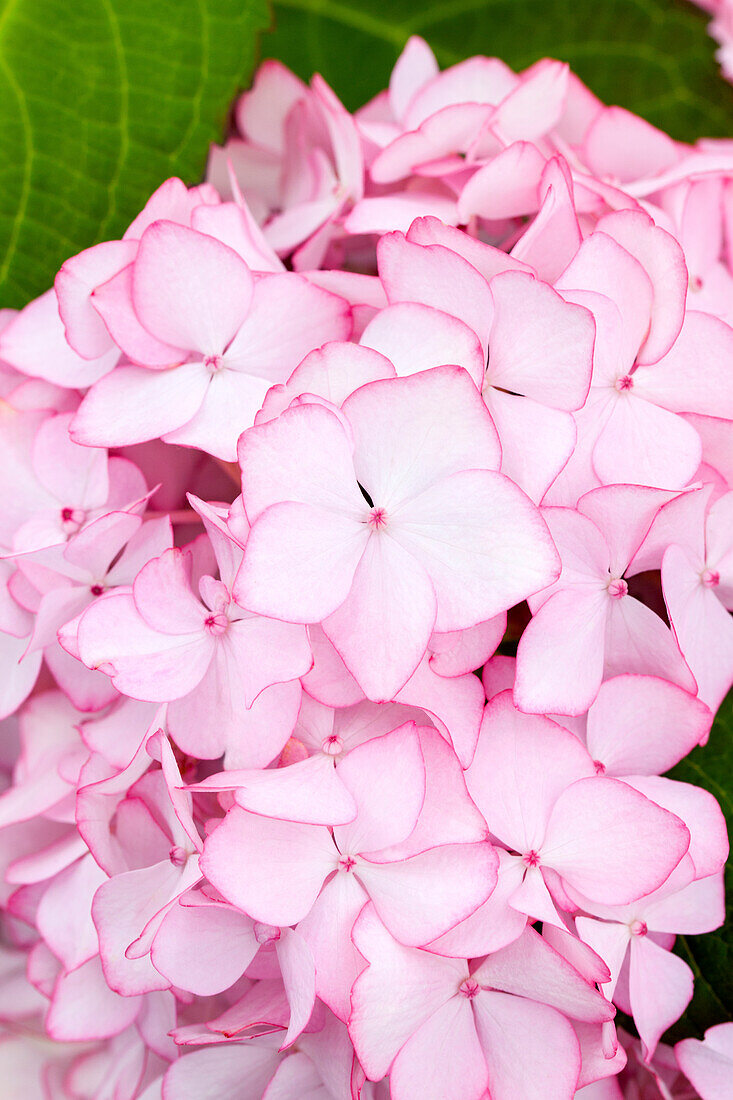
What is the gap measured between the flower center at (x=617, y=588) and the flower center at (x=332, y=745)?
11cm

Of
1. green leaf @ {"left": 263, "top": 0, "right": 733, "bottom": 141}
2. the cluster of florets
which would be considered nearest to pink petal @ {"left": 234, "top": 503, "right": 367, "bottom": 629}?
the cluster of florets

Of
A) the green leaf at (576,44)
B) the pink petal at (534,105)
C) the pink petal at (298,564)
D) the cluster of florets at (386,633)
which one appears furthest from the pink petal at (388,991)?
the green leaf at (576,44)

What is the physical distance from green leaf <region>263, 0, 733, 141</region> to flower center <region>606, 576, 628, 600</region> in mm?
385

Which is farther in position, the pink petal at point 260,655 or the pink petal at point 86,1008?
Result: the pink petal at point 86,1008

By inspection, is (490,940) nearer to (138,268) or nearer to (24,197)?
(138,268)

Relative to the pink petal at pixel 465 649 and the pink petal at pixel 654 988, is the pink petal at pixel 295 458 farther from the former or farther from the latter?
the pink petal at pixel 654 988

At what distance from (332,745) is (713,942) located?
225 mm

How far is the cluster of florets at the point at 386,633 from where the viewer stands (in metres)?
0.31

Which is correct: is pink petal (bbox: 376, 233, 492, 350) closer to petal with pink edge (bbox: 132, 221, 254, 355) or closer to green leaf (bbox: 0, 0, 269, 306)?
petal with pink edge (bbox: 132, 221, 254, 355)

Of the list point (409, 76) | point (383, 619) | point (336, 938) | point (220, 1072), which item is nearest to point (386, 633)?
point (383, 619)

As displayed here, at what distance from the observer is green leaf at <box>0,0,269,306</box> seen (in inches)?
18.7

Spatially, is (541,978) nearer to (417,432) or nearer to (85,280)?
(417,432)

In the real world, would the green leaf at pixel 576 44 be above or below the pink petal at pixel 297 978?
above

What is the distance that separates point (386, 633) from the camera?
30cm
